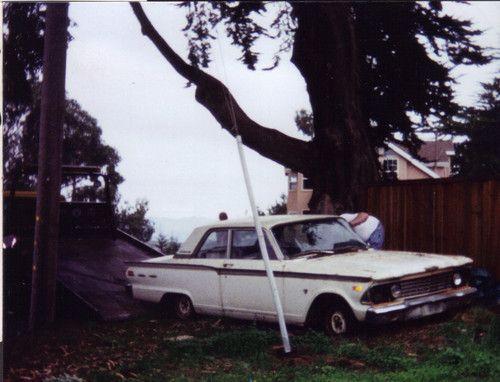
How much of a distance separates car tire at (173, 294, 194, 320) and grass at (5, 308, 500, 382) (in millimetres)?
1015

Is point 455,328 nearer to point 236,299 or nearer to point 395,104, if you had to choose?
point 236,299

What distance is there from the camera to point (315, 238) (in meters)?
8.53

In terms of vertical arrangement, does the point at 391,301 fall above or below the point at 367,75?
below

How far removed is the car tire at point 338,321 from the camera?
7363mm

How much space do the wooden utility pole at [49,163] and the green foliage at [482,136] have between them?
14.8 metres

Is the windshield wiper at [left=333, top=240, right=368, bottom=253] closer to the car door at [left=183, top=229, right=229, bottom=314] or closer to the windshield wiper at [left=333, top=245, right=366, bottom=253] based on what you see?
the windshield wiper at [left=333, top=245, right=366, bottom=253]

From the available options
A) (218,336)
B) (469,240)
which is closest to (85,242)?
(218,336)

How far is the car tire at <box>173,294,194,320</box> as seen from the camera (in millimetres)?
9312

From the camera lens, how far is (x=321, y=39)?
41.7ft

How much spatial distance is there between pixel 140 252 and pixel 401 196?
482 centimetres

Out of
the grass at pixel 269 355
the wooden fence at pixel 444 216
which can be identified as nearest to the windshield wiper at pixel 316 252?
the grass at pixel 269 355

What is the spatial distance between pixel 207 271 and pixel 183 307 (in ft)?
2.60

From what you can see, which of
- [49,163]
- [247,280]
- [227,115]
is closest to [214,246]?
[247,280]

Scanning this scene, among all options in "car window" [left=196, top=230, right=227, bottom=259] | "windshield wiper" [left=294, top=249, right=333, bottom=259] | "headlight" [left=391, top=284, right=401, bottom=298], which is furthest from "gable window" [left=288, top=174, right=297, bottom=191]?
"headlight" [left=391, top=284, right=401, bottom=298]
